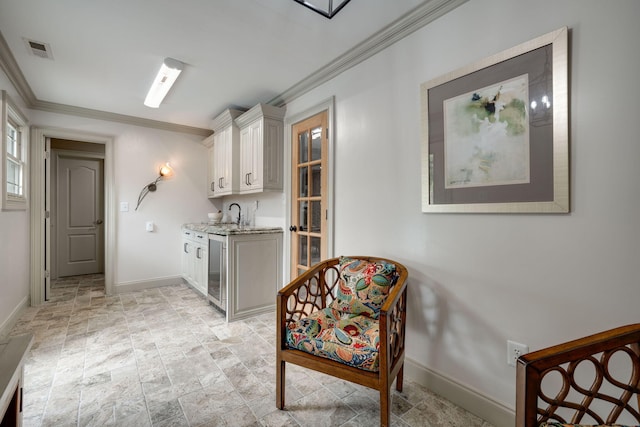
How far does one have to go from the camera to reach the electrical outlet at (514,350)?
1.40 meters

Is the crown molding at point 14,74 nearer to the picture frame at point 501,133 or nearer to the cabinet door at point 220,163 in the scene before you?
the cabinet door at point 220,163

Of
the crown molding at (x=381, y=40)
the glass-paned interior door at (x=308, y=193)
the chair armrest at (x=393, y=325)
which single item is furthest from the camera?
the glass-paned interior door at (x=308, y=193)

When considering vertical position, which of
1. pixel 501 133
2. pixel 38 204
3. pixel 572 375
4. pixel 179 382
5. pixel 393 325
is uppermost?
pixel 501 133

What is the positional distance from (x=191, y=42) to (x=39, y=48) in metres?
1.20

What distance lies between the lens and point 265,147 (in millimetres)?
3070

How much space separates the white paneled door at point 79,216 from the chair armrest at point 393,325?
5496 millimetres

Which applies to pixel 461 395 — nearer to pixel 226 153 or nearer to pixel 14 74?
pixel 226 153

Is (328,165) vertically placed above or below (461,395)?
above

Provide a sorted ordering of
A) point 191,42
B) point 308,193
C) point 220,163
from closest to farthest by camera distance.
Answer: point 191,42 → point 308,193 → point 220,163

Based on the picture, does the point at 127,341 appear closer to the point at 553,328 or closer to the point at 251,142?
the point at 251,142

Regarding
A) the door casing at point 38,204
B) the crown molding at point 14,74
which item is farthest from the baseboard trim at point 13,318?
the crown molding at point 14,74

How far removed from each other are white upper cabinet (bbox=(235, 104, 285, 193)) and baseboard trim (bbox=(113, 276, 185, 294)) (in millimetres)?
2003

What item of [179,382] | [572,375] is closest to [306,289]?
[179,382]

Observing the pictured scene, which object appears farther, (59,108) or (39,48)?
(59,108)
